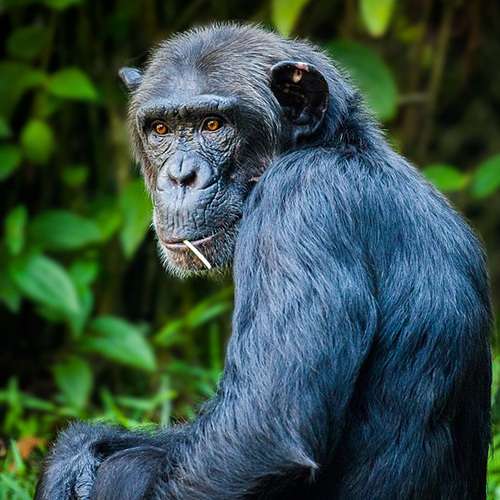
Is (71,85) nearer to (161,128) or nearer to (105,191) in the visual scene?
(105,191)

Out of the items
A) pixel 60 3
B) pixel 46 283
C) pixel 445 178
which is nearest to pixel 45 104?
pixel 60 3

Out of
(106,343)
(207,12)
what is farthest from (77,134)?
(106,343)

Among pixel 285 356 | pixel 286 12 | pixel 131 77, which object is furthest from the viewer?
pixel 286 12

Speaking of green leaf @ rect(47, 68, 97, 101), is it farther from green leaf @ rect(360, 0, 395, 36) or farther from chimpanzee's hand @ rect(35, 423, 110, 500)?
chimpanzee's hand @ rect(35, 423, 110, 500)

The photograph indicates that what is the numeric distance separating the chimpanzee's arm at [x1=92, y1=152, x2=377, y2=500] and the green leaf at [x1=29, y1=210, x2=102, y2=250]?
394 centimetres

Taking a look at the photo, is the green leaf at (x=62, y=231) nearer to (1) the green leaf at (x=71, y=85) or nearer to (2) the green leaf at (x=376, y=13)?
(1) the green leaf at (x=71, y=85)

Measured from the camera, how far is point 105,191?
8.89 meters

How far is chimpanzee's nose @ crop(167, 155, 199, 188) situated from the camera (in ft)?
14.7

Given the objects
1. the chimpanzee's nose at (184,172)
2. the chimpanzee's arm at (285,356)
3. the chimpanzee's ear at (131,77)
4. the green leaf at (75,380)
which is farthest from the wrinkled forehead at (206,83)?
the green leaf at (75,380)

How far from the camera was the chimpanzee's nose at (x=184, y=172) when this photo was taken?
177 inches

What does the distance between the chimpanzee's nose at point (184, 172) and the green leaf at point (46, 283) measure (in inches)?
115

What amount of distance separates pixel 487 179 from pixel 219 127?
3762 mm

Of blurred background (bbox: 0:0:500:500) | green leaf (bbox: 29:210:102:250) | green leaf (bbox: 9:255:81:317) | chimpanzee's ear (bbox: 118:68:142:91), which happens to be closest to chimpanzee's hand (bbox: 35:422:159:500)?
chimpanzee's ear (bbox: 118:68:142:91)

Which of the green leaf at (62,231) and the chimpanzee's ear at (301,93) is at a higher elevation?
the chimpanzee's ear at (301,93)
